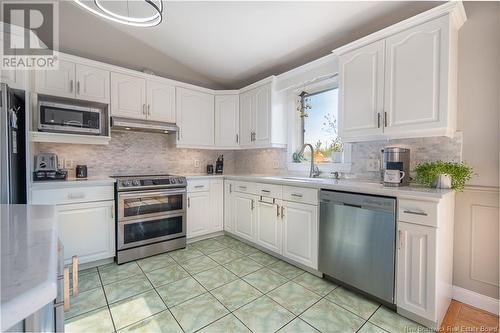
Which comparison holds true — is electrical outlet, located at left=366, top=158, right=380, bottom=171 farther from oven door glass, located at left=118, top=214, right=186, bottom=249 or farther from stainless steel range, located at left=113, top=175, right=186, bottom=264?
oven door glass, located at left=118, top=214, right=186, bottom=249

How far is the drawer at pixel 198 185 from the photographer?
10.4 feet

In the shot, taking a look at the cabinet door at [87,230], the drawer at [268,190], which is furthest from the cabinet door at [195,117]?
the cabinet door at [87,230]

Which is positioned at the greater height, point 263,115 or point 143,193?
point 263,115

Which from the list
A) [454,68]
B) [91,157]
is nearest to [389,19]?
[454,68]

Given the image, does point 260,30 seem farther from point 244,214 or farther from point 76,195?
point 76,195

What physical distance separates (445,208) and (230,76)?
3.35 m

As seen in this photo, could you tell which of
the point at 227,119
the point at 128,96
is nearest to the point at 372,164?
the point at 227,119

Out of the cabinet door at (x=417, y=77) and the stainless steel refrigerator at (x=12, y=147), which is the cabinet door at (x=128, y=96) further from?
the cabinet door at (x=417, y=77)

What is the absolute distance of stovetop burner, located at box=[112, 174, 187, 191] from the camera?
2.58 m

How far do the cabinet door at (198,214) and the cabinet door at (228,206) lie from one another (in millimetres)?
262

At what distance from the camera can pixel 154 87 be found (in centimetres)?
317

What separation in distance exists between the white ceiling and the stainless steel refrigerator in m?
1.68

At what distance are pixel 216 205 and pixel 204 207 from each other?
0.19 meters

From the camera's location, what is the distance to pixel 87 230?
96.0 inches
